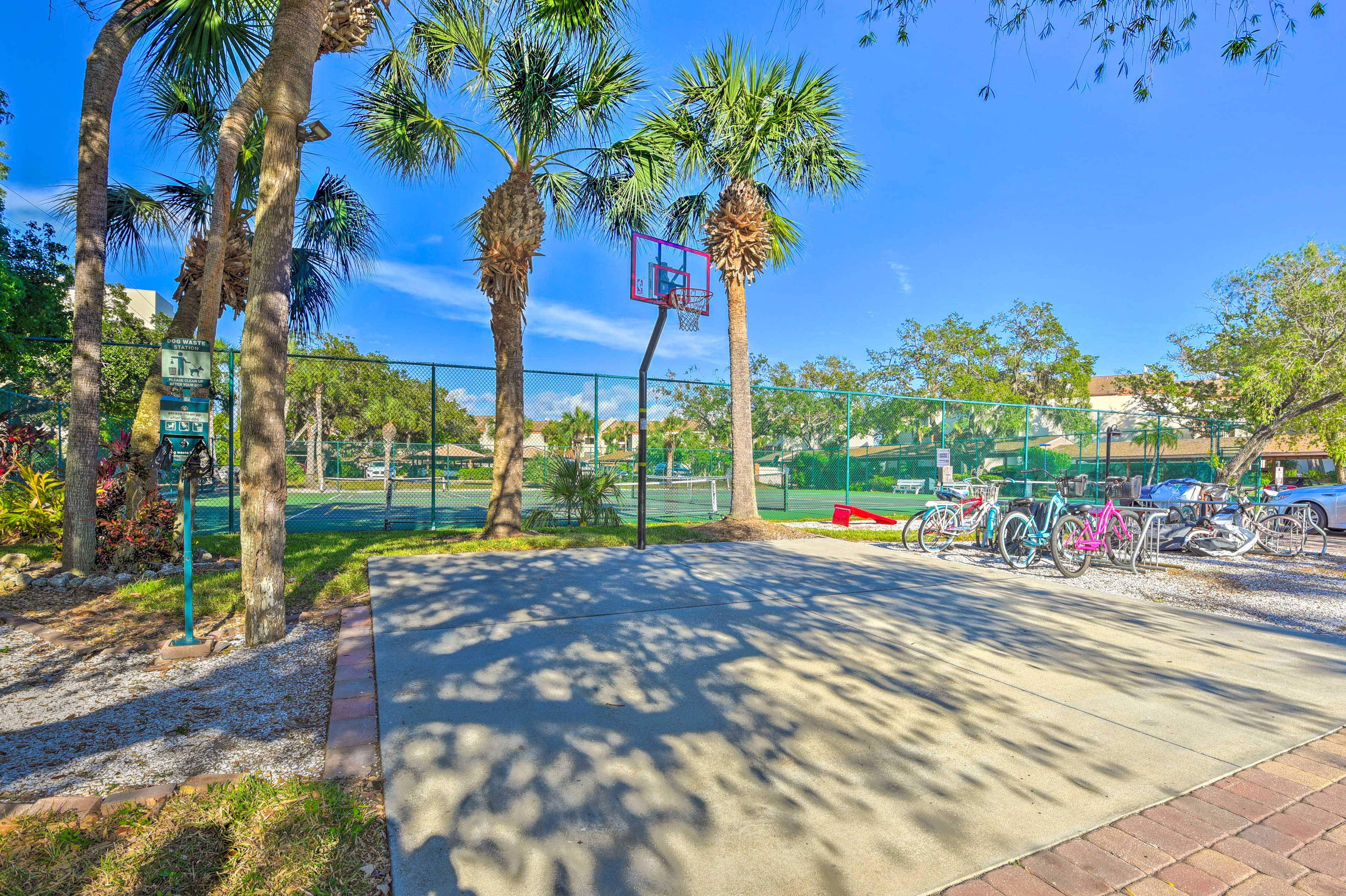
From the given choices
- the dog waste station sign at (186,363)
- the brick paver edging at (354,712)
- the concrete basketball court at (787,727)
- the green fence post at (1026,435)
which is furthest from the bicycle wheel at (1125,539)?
the dog waste station sign at (186,363)

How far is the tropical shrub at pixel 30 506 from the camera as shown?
767cm

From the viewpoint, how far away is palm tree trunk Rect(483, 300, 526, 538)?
32.5 feet

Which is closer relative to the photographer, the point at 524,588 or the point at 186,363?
the point at 186,363

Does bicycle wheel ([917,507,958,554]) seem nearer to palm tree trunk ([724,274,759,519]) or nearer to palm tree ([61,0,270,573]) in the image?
palm tree trunk ([724,274,759,519])

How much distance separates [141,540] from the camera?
6789 mm

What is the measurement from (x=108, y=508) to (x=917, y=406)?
58.5ft

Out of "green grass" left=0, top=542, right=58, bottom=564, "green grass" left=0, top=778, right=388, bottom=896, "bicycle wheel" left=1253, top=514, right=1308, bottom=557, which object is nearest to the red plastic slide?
"bicycle wheel" left=1253, top=514, right=1308, bottom=557

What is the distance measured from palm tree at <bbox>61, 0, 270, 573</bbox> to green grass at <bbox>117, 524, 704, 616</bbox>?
97 cm

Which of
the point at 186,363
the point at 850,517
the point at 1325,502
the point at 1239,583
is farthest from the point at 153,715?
the point at 1325,502

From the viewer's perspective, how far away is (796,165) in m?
12.9

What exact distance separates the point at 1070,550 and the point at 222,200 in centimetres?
1072

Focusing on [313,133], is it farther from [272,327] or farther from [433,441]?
[433,441]

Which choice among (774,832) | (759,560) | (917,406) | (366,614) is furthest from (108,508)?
(917,406)

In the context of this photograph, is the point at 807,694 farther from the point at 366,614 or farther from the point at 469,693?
the point at 366,614
